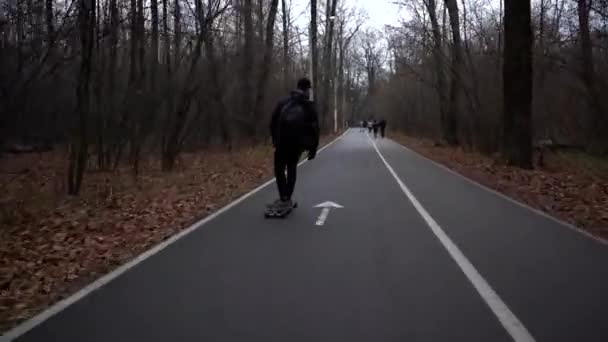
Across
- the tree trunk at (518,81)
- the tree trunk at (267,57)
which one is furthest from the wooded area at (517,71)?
the tree trunk at (267,57)

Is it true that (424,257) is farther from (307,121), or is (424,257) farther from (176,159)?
(176,159)

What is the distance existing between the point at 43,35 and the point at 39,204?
15.4ft

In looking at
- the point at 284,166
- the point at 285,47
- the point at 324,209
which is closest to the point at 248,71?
the point at 285,47

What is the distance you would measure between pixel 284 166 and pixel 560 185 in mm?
8338

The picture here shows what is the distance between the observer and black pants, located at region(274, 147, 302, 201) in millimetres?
10125

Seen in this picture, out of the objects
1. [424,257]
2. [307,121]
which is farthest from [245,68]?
[424,257]

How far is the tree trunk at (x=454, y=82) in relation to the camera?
89.7ft

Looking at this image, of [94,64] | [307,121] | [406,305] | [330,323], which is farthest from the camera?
[94,64]

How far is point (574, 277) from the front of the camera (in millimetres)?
6117

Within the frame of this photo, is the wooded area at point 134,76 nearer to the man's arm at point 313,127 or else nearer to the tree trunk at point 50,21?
the tree trunk at point 50,21

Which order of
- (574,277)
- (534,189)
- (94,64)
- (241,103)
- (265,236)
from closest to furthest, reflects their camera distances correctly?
(574,277), (265,236), (534,189), (94,64), (241,103)

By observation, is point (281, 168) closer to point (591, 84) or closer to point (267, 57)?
point (591, 84)

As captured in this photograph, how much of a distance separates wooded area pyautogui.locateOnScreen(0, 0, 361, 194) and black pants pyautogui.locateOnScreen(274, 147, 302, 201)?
542 centimetres

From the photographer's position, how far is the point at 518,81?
18422mm
